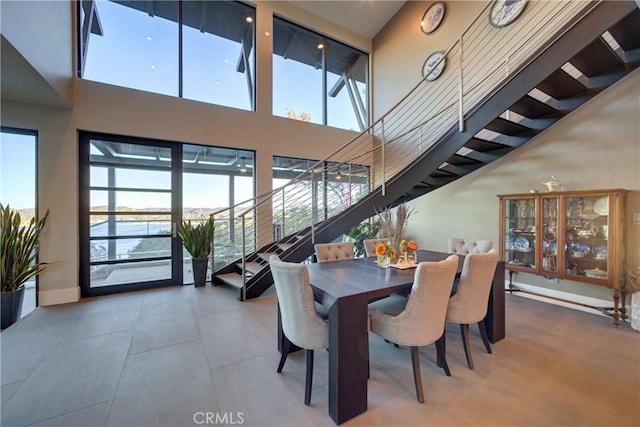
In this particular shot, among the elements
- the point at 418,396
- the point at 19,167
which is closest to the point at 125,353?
the point at 418,396

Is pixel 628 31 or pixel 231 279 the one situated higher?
pixel 628 31

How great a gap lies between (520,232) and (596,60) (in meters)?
2.25

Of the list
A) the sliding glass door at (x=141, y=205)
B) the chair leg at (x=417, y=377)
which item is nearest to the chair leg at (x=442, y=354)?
the chair leg at (x=417, y=377)

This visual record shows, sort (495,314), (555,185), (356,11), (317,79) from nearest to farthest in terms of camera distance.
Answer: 1. (495,314)
2. (555,185)
3. (356,11)
4. (317,79)

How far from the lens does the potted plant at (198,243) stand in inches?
169

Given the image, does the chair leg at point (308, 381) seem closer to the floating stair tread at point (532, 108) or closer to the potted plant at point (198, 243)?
the potted plant at point (198, 243)

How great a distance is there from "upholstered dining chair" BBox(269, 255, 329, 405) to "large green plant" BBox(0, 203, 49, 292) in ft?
11.5

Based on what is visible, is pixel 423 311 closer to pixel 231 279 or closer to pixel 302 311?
pixel 302 311

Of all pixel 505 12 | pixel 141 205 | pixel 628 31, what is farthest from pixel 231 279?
pixel 505 12

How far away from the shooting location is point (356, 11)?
19.2 feet

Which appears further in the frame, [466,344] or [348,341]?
[466,344]

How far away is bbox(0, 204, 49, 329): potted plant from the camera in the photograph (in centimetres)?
296

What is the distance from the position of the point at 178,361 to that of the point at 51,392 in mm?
799

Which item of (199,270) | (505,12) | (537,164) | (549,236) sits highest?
(505,12)
